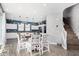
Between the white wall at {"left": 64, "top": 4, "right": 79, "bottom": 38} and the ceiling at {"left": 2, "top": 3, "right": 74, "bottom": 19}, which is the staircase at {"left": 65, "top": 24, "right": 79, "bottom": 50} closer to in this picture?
the white wall at {"left": 64, "top": 4, "right": 79, "bottom": 38}

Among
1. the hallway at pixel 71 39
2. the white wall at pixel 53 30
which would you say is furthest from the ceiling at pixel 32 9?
the hallway at pixel 71 39

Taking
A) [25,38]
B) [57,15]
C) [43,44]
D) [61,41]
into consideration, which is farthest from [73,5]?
[25,38]

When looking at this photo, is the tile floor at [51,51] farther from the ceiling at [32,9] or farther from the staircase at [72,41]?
the ceiling at [32,9]

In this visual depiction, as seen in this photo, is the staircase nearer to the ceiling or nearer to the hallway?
the hallway

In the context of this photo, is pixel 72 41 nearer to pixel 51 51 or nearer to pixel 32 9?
pixel 51 51

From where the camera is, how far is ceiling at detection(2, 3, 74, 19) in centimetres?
173

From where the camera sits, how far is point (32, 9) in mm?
1759

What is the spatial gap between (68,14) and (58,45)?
1.56 feet

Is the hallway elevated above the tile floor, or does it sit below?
above

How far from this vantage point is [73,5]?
174 centimetres

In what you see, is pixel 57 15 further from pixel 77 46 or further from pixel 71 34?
pixel 77 46

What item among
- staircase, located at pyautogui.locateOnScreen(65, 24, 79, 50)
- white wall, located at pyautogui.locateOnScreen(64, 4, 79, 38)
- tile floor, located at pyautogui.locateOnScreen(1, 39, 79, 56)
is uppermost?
white wall, located at pyautogui.locateOnScreen(64, 4, 79, 38)

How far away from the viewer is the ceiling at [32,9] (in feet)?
5.69

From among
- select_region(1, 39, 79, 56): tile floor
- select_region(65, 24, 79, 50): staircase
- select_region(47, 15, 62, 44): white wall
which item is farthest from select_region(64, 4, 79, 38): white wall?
select_region(1, 39, 79, 56): tile floor
